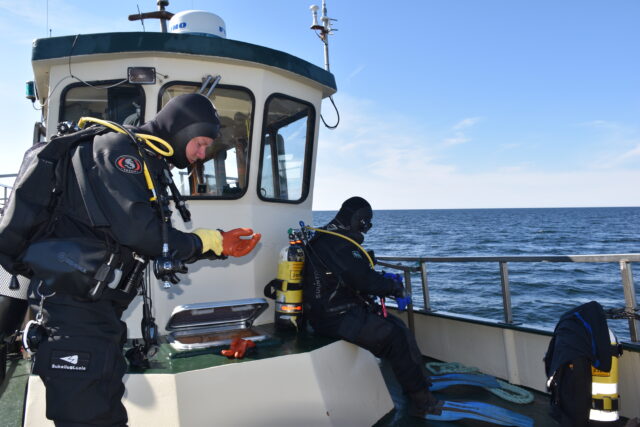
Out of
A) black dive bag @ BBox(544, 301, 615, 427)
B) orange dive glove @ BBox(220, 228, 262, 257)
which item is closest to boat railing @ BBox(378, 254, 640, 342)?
black dive bag @ BBox(544, 301, 615, 427)

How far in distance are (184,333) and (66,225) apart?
5.96ft

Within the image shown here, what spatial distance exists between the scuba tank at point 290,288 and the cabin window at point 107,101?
160 centimetres

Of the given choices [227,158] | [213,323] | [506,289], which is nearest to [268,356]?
[213,323]

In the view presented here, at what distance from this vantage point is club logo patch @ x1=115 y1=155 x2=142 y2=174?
70.7 inches

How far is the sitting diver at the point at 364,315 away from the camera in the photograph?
349cm

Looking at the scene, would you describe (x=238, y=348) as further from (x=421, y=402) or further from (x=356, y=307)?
(x=421, y=402)

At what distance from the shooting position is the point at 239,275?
405 centimetres

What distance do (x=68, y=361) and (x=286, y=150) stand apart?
9.76 ft

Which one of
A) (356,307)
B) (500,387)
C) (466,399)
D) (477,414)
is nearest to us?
(477,414)

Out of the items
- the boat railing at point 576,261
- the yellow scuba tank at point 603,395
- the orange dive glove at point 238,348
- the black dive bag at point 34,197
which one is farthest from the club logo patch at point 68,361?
the boat railing at point 576,261

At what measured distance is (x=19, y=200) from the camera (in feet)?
5.96

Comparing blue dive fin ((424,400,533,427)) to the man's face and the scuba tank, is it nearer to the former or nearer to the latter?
the scuba tank

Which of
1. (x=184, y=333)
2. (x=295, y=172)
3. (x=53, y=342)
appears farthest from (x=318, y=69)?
(x=53, y=342)

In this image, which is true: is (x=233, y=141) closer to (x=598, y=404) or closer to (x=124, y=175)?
(x=124, y=175)
